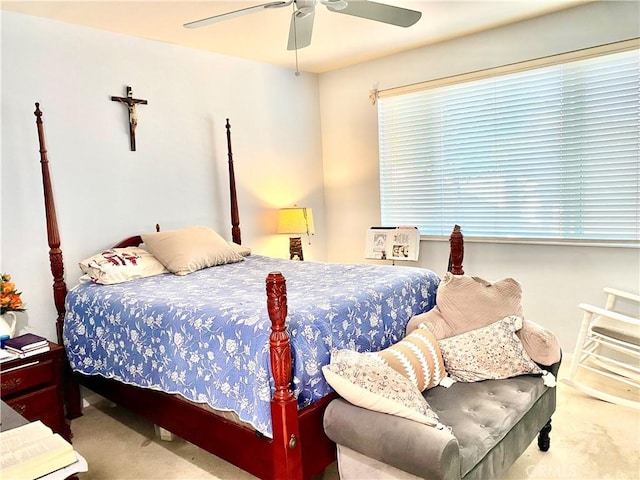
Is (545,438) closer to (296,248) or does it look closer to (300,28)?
(300,28)

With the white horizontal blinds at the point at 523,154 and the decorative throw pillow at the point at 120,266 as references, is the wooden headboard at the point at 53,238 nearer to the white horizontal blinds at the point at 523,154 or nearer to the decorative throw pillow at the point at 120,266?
the decorative throw pillow at the point at 120,266

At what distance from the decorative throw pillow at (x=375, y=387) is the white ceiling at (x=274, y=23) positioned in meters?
2.23

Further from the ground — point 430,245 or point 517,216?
point 517,216

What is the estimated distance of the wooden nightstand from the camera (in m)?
2.41

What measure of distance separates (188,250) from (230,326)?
1.35 metres

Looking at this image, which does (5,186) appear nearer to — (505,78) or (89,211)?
(89,211)

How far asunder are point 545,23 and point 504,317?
2.32 m

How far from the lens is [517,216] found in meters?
3.79

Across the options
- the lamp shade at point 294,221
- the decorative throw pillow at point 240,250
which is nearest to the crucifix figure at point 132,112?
the decorative throw pillow at point 240,250

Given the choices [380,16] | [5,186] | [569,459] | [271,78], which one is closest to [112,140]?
[5,186]

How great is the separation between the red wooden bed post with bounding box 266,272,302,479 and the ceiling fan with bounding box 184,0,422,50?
4.38 ft

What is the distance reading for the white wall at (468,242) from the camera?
11.0 feet

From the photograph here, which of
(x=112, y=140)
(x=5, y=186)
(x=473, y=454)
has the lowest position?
(x=473, y=454)

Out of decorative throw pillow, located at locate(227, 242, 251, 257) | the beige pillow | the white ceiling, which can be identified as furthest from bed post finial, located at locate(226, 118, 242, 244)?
the white ceiling
